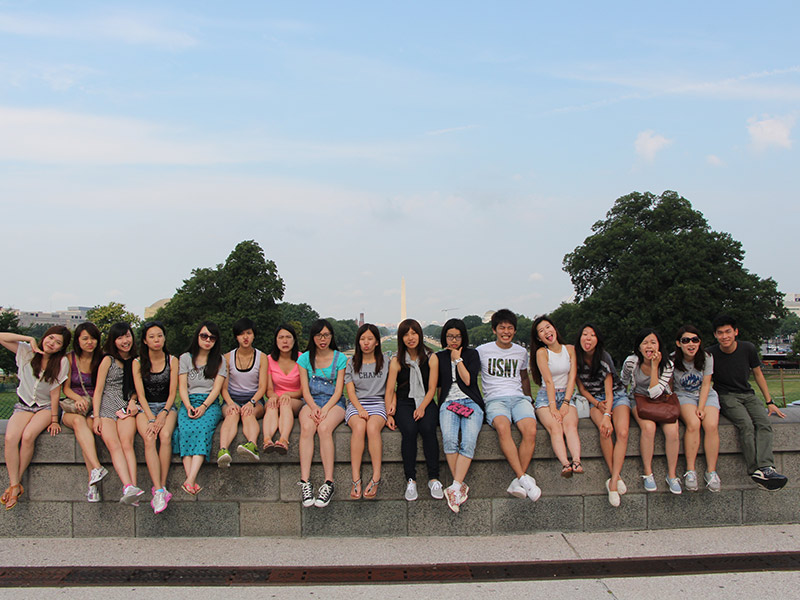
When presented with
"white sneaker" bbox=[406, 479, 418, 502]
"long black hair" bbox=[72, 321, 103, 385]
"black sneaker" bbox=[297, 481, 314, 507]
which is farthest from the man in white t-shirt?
"long black hair" bbox=[72, 321, 103, 385]

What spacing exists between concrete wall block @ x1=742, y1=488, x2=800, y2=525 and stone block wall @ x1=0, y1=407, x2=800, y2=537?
817 mm

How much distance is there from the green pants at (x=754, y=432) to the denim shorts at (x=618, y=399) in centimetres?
86

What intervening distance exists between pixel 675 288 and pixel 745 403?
31.2 metres

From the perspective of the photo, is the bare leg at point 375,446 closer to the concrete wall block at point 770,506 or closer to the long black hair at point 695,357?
the long black hair at point 695,357

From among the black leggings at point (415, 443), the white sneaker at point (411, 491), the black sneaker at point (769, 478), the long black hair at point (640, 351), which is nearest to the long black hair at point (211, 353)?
the black leggings at point (415, 443)

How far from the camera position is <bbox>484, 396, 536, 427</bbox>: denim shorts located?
5598 mm

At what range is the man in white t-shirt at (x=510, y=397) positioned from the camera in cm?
544

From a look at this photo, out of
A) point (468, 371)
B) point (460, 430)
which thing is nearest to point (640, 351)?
point (468, 371)

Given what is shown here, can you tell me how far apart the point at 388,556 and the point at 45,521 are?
9.45 feet

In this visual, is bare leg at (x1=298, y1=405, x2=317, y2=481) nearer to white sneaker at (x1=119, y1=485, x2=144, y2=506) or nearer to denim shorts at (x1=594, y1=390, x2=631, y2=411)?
white sneaker at (x1=119, y1=485, x2=144, y2=506)

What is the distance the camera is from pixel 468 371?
19.7 feet

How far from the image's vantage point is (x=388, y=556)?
5094 mm

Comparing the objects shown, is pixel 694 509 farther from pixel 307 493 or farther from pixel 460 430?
pixel 307 493

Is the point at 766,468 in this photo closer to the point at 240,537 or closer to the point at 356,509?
the point at 356,509
